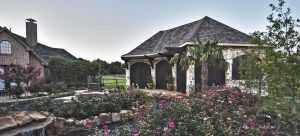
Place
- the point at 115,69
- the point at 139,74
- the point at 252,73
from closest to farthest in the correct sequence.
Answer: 1. the point at 252,73
2. the point at 139,74
3. the point at 115,69

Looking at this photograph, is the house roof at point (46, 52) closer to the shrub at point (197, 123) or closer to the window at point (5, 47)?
the window at point (5, 47)

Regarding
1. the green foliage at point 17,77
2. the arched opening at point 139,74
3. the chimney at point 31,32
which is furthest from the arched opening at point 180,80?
the chimney at point 31,32

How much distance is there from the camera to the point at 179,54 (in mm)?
16969

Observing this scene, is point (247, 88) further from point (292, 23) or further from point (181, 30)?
point (181, 30)

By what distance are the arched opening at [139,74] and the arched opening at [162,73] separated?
3.75ft

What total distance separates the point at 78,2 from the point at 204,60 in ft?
32.6

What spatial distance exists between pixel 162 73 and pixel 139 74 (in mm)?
2890

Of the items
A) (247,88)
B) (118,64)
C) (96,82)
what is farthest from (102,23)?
(118,64)

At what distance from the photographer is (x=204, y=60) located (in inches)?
525

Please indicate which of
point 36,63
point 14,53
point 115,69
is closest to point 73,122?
point 14,53

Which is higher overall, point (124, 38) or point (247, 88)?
point (124, 38)

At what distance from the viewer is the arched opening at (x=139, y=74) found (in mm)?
22453

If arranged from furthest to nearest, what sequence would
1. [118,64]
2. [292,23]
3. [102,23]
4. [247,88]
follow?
[118,64], [102,23], [247,88], [292,23]

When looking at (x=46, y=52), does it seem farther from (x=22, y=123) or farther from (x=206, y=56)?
(x=22, y=123)
